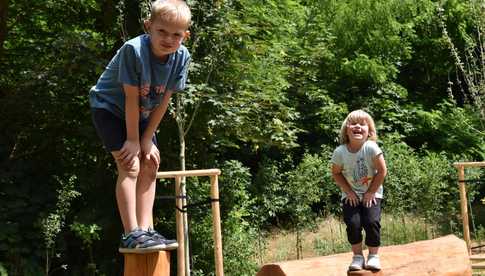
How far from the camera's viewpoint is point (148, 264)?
2.57 metres

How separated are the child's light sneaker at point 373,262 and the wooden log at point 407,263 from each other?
12 centimetres

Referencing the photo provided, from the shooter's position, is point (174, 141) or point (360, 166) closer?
point (360, 166)

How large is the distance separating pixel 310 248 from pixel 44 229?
3.78m

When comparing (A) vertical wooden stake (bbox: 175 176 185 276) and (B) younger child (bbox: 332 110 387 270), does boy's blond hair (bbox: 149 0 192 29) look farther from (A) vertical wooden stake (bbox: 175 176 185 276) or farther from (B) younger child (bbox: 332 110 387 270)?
(A) vertical wooden stake (bbox: 175 176 185 276)

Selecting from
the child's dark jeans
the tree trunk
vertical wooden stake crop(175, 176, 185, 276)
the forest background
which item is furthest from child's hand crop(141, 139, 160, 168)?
the tree trunk

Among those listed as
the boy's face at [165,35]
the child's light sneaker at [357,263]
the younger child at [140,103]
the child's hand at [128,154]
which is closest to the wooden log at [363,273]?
the child's light sneaker at [357,263]

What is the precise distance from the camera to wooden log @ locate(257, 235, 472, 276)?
15.3 ft

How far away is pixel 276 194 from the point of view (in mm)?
8875

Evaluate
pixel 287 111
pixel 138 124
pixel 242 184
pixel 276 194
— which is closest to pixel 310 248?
pixel 276 194

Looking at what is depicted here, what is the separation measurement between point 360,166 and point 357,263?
680mm

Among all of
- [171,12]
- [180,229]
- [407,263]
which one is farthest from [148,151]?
[407,263]

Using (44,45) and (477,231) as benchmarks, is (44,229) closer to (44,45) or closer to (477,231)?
(44,45)

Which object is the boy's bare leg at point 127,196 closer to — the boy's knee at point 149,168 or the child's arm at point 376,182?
the boy's knee at point 149,168

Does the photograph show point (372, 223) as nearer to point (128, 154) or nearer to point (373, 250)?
point (373, 250)
